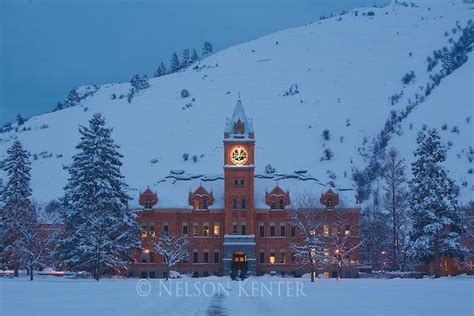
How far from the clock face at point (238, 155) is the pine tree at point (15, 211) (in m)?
26.9

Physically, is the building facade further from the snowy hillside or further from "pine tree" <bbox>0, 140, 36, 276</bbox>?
the snowy hillside

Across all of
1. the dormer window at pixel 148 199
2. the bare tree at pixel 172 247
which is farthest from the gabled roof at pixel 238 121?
the bare tree at pixel 172 247

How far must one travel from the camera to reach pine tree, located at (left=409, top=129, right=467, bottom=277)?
237 feet

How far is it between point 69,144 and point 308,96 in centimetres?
6068

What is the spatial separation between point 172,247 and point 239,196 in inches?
428

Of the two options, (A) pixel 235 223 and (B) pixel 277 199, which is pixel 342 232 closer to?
(B) pixel 277 199

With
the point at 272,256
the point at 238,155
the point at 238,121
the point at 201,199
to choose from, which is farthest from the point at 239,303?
the point at 238,121

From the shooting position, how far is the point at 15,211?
7319 centimetres

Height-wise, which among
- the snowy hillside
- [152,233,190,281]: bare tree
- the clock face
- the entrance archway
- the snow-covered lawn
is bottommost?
the snow-covered lawn

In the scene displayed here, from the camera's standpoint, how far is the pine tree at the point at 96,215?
71.1 m

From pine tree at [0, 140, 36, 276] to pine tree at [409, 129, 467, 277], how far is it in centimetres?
3702

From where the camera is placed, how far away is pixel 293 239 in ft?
305

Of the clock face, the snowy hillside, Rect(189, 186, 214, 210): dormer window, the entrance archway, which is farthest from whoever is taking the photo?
the snowy hillside

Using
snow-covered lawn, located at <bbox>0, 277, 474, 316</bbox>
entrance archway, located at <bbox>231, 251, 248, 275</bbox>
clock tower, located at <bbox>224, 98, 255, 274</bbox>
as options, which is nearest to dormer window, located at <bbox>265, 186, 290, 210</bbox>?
clock tower, located at <bbox>224, 98, 255, 274</bbox>
